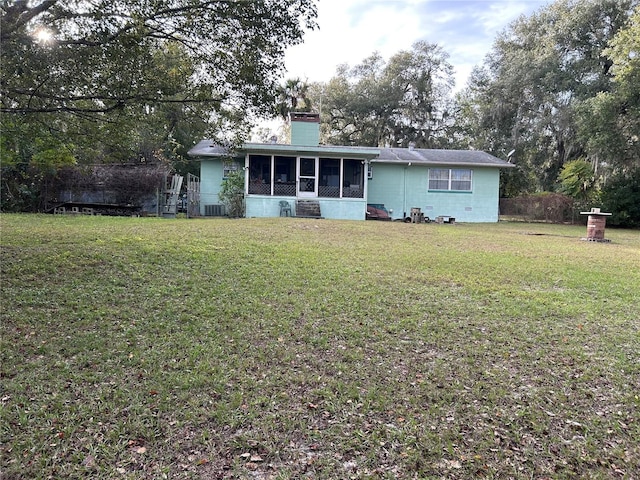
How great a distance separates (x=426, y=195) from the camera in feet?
67.3

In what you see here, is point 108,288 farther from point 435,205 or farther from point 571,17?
point 571,17

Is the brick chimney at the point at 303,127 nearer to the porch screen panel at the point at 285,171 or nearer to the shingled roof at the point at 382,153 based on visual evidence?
the porch screen panel at the point at 285,171

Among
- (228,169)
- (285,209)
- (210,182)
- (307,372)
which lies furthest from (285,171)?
(307,372)

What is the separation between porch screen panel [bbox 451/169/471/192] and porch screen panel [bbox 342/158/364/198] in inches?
193

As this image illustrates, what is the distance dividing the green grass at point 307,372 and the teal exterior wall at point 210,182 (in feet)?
40.0

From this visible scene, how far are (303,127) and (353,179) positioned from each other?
3413 mm

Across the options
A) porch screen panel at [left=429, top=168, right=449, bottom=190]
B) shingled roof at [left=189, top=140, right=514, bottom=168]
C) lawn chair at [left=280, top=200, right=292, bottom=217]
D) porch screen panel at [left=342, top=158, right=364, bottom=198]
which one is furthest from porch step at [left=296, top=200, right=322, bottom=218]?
porch screen panel at [left=429, top=168, right=449, bottom=190]

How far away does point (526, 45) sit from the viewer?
91.4ft

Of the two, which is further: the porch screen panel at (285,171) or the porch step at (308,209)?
the porch screen panel at (285,171)

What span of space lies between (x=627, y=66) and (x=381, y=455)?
71.9 ft

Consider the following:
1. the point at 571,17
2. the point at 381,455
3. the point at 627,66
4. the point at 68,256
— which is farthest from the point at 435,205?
the point at 381,455

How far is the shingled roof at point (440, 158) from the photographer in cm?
1992

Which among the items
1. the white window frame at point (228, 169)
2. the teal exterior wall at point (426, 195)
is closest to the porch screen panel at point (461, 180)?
the teal exterior wall at point (426, 195)

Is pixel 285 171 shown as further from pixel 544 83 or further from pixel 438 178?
pixel 544 83
